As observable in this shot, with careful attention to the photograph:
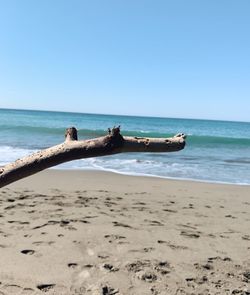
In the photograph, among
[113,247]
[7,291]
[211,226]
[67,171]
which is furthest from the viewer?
[67,171]

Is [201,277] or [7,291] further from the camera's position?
[201,277]

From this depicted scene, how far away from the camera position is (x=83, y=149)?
162 centimetres

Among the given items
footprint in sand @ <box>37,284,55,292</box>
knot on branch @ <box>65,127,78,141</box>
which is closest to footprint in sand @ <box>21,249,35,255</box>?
footprint in sand @ <box>37,284,55,292</box>

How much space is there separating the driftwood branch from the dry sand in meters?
2.29

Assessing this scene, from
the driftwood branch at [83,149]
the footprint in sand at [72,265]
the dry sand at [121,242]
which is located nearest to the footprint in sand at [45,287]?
the dry sand at [121,242]

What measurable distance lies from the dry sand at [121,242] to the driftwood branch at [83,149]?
2291 millimetres

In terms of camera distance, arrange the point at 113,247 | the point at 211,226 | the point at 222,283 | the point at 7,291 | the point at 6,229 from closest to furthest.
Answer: the point at 7,291 → the point at 222,283 → the point at 113,247 → the point at 6,229 → the point at 211,226

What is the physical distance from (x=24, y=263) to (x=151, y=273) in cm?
124

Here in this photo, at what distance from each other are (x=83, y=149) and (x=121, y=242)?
349 cm

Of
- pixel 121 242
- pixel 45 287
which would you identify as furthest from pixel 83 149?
pixel 121 242

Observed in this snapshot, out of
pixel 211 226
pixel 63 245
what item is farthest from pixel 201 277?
pixel 211 226

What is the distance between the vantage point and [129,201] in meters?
7.60

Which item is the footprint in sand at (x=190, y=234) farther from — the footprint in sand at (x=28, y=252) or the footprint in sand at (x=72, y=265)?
the footprint in sand at (x=28, y=252)

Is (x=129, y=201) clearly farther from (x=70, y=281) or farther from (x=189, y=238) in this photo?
(x=70, y=281)
